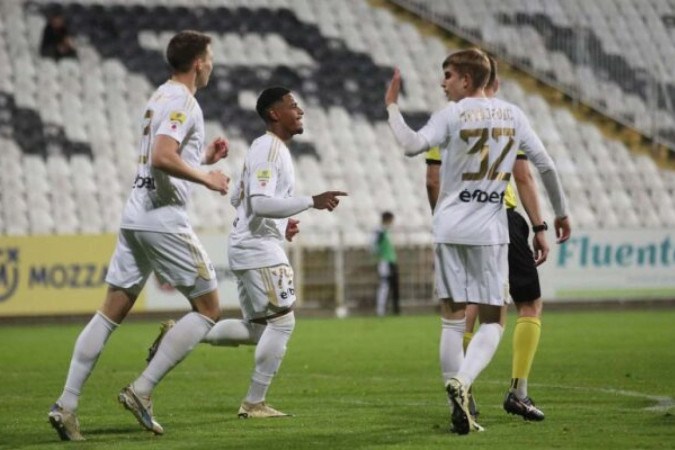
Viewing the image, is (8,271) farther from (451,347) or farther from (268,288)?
(451,347)

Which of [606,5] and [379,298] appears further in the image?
[606,5]

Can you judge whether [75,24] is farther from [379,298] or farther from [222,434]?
[222,434]

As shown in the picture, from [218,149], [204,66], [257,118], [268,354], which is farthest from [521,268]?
[257,118]

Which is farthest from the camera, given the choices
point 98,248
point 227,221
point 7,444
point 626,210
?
point 626,210

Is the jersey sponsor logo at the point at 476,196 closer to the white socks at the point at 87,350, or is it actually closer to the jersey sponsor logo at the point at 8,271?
the white socks at the point at 87,350

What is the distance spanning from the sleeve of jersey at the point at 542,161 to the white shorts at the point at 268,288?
1760 millimetres

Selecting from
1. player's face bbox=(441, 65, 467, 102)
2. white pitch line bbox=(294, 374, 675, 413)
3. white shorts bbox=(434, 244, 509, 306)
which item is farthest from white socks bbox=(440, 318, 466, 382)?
white pitch line bbox=(294, 374, 675, 413)

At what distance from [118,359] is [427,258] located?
11070 millimetres

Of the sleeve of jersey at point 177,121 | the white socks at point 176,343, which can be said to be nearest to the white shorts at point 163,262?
the white socks at point 176,343

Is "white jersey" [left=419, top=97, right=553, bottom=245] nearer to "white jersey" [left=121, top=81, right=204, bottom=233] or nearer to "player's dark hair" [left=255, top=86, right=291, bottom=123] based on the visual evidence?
"white jersey" [left=121, top=81, right=204, bottom=233]

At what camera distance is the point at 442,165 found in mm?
8047

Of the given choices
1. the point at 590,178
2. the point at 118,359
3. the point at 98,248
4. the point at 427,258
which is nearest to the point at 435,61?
the point at 590,178

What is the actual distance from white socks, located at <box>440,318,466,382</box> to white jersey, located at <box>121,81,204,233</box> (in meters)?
1.52

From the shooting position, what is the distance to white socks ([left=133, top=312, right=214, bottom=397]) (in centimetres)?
805
